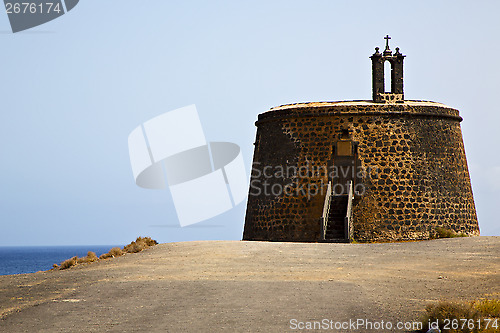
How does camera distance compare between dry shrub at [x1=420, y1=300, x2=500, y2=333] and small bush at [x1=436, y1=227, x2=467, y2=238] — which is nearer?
dry shrub at [x1=420, y1=300, x2=500, y2=333]

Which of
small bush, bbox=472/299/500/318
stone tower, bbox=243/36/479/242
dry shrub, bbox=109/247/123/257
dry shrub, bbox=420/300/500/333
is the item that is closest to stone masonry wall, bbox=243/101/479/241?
stone tower, bbox=243/36/479/242

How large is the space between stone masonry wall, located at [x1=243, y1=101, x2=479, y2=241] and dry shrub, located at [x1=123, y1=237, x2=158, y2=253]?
6158 millimetres

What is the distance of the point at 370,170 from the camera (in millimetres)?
25422

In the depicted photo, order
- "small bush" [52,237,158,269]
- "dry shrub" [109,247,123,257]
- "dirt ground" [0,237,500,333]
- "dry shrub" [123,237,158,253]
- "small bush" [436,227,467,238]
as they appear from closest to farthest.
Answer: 1. "dirt ground" [0,237,500,333]
2. "small bush" [52,237,158,269]
3. "dry shrub" [109,247,123,257]
4. "dry shrub" [123,237,158,253]
5. "small bush" [436,227,467,238]

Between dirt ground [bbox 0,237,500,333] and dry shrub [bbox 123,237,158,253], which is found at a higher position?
dry shrub [bbox 123,237,158,253]

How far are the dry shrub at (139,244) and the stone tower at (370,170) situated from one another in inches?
243

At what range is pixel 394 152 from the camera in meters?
25.5

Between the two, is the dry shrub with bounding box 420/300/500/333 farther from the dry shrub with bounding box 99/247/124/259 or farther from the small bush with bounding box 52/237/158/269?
the dry shrub with bounding box 99/247/124/259

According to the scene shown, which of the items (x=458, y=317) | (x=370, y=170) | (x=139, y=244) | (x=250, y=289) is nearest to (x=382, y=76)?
(x=370, y=170)

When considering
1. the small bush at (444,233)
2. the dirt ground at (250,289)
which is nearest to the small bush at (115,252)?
the dirt ground at (250,289)

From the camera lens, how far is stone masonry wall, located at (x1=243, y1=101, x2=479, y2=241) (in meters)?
25.2

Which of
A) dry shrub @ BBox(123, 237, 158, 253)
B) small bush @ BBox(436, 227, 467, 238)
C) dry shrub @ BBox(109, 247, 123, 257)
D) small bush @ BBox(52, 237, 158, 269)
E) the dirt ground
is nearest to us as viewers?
the dirt ground

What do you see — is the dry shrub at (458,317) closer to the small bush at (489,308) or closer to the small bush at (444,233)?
the small bush at (489,308)

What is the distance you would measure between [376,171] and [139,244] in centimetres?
951
